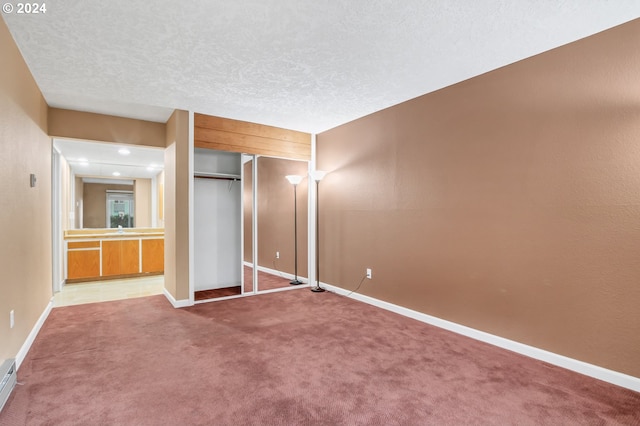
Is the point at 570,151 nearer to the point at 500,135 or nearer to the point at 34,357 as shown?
the point at 500,135

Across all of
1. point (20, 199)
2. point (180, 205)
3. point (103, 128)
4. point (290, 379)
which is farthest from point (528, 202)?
point (103, 128)

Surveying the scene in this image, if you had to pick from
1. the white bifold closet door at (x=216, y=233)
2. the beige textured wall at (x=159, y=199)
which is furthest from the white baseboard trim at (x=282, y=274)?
the beige textured wall at (x=159, y=199)

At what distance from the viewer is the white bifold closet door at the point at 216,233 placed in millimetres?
4879

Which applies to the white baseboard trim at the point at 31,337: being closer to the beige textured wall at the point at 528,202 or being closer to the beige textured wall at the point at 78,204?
the beige textured wall at the point at 78,204

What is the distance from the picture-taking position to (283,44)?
2602 mm

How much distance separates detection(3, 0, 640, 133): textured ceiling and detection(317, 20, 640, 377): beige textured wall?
0.93 ft

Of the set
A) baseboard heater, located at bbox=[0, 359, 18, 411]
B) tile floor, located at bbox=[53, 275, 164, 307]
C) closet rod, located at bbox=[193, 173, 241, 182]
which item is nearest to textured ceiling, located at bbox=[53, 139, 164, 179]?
closet rod, located at bbox=[193, 173, 241, 182]

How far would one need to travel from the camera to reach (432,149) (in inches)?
140

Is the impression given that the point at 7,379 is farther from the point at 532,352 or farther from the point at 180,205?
the point at 532,352

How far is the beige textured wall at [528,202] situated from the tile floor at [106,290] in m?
3.71

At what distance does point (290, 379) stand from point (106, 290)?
4.26m

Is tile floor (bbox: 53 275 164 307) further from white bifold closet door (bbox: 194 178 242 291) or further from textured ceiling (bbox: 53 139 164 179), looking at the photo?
textured ceiling (bbox: 53 139 164 179)

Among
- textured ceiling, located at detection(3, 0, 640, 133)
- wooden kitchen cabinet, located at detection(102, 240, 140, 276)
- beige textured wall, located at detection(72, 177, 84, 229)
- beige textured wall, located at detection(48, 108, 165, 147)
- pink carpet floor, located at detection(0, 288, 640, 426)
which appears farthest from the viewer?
beige textured wall, located at detection(72, 177, 84, 229)

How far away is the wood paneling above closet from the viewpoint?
4.40 meters
